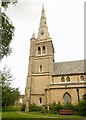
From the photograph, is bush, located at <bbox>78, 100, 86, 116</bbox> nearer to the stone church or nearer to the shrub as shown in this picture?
the shrub

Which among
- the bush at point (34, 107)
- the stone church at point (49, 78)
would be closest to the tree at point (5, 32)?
the stone church at point (49, 78)

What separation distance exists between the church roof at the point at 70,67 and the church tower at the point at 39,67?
2064mm

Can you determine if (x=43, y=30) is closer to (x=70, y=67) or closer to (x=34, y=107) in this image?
(x=70, y=67)

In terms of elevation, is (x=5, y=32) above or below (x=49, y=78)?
above

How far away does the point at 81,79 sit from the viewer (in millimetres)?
43906

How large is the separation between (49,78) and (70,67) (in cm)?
593

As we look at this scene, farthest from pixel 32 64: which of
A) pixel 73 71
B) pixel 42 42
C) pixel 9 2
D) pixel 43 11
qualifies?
pixel 9 2

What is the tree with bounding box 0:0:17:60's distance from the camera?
41.5ft

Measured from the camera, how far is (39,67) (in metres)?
48.2

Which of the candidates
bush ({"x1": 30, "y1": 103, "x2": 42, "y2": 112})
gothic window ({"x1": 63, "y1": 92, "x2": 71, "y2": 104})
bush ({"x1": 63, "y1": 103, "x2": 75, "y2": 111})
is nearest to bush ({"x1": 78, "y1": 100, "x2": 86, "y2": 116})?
bush ({"x1": 63, "y1": 103, "x2": 75, "y2": 111})

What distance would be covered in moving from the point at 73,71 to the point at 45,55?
8.20m

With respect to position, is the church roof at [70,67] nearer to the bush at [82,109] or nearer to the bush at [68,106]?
the bush at [68,106]

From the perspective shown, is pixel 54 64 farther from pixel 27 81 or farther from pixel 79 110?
pixel 79 110

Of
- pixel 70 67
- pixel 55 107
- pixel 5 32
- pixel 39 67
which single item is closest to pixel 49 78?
pixel 39 67
